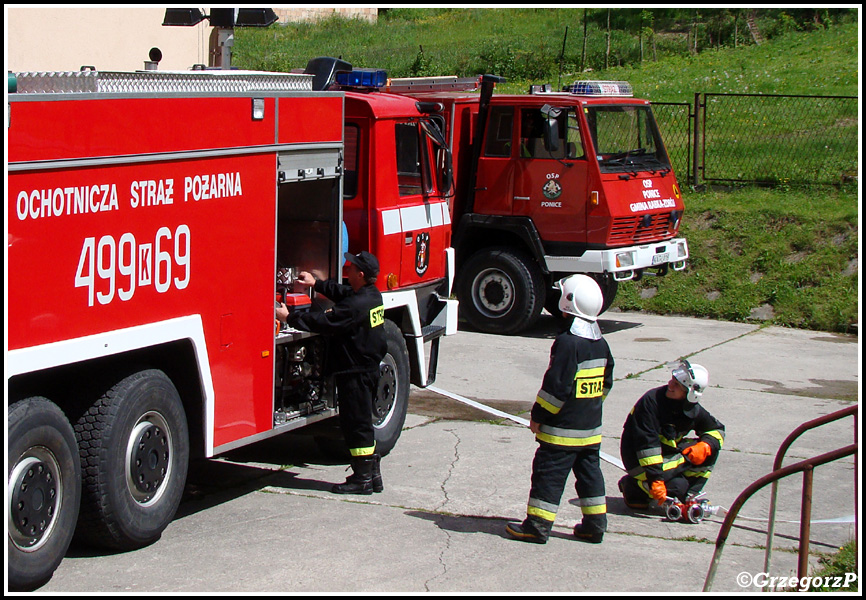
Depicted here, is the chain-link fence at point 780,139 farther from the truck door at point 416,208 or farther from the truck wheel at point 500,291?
the truck door at point 416,208

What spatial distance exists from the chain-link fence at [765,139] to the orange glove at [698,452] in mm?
11413

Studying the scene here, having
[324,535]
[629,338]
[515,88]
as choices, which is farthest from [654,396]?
[515,88]

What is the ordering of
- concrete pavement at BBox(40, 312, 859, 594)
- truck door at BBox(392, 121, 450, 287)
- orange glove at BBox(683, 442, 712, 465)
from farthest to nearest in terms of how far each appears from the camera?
1. truck door at BBox(392, 121, 450, 287)
2. orange glove at BBox(683, 442, 712, 465)
3. concrete pavement at BBox(40, 312, 859, 594)

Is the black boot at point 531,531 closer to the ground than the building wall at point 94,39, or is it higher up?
closer to the ground

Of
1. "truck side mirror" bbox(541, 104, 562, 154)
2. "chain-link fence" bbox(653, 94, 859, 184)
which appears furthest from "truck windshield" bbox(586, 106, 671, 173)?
"chain-link fence" bbox(653, 94, 859, 184)

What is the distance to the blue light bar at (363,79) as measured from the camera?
8.29 meters

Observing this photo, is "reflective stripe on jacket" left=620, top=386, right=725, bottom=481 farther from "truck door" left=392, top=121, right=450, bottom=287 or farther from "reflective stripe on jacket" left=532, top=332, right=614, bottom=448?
"truck door" left=392, top=121, right=450, bottom=287

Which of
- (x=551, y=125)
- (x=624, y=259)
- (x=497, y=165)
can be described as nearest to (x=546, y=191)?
(x=497, y=165)

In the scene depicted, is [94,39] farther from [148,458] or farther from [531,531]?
[531,531]

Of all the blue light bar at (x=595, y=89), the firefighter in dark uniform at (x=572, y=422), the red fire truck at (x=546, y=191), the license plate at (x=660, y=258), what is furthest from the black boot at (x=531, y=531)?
the blue light bar at (x=595, y=89)

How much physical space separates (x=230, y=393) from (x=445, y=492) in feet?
5.47

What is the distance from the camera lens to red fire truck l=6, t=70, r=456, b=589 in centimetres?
466

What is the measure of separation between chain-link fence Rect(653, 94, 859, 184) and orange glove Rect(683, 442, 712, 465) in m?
11.4

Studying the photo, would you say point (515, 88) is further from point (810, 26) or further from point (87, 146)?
point (87, 146)
